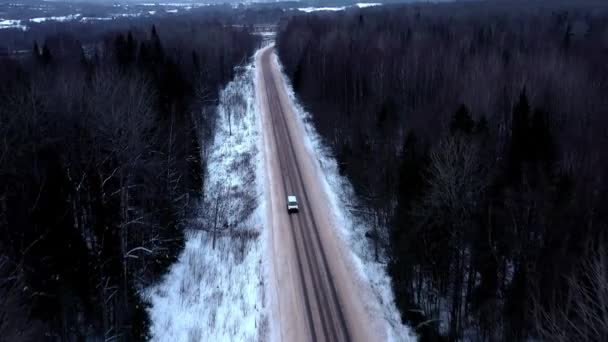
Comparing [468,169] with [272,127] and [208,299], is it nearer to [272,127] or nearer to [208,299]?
[208,299]

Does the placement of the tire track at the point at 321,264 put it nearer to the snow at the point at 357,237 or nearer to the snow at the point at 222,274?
the snow at the point at 357,237

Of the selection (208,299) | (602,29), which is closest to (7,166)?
(208,299)

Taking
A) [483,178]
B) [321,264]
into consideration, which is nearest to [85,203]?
[321,264]

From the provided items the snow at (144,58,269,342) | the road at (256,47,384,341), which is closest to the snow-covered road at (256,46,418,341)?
the road at (256,47,384,341)

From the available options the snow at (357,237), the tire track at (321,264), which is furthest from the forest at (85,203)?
the snow at (357,237)

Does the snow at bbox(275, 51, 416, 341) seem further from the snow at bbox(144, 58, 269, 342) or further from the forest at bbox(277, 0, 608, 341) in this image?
the snow at bbox(144, 58, 269, 342)

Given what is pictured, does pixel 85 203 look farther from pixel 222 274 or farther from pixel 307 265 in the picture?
pixel 307 265
